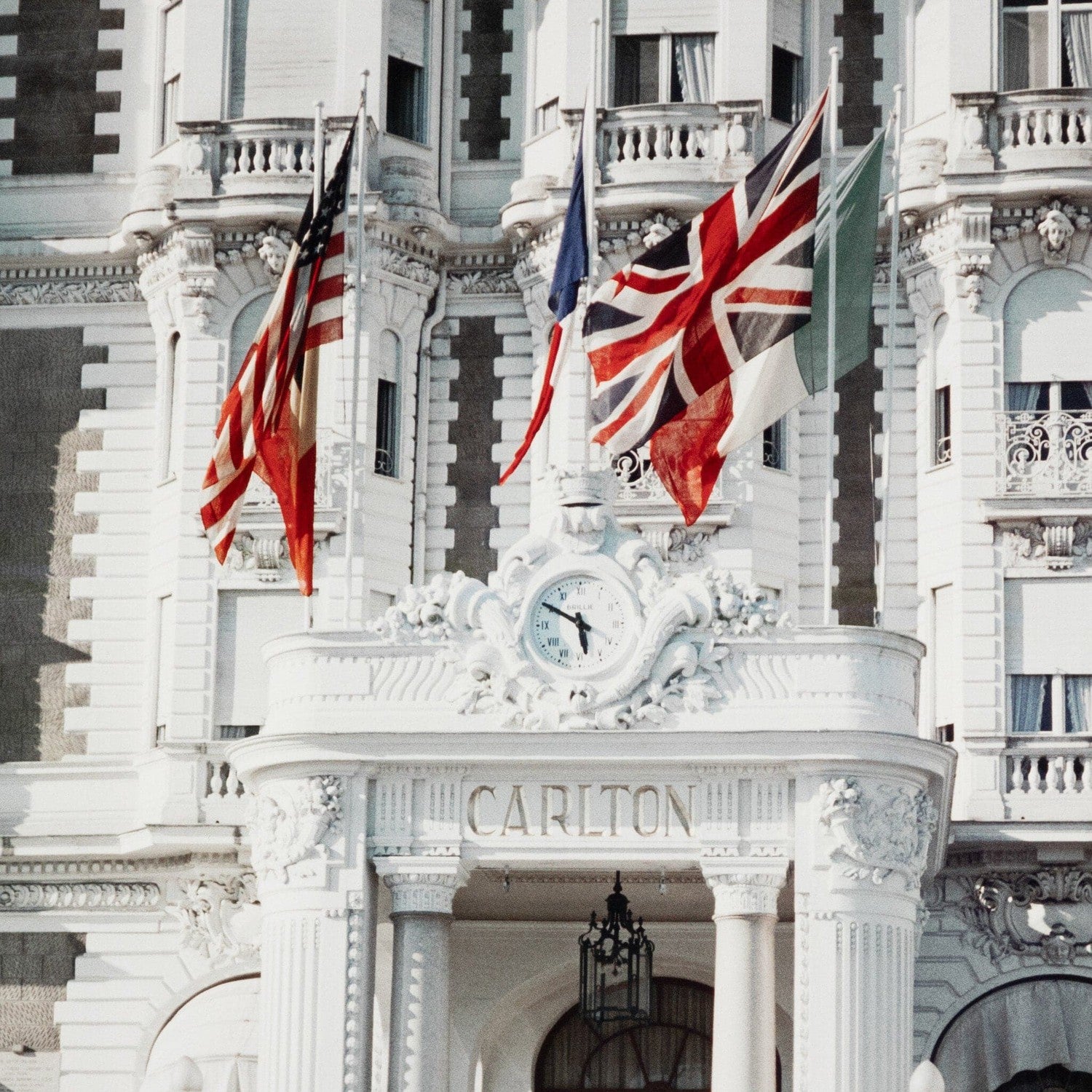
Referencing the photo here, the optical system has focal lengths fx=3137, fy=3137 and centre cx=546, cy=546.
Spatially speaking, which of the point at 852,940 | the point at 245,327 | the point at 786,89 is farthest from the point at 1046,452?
the point at 245,327

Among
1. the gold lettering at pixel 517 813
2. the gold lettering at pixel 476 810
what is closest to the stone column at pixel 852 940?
the gold lettering at pixel 517 813

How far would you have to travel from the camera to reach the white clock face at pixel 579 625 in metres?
33.8

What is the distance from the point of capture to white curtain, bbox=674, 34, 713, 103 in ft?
137

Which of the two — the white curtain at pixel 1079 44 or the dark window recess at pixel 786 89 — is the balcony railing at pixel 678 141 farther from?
the white curtain at pixel 1079 44

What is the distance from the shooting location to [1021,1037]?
38.4 m

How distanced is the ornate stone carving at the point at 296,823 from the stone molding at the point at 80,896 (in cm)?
655

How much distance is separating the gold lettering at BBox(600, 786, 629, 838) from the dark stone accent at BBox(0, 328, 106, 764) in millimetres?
10231

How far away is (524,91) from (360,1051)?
15.1 m

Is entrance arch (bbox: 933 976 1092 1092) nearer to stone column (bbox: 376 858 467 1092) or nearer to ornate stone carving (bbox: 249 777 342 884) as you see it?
stone column (bbox: 376 858 467 1092)

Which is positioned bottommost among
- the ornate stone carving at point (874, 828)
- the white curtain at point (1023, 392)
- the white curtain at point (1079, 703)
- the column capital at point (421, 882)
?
the column capital at point (421, 882)

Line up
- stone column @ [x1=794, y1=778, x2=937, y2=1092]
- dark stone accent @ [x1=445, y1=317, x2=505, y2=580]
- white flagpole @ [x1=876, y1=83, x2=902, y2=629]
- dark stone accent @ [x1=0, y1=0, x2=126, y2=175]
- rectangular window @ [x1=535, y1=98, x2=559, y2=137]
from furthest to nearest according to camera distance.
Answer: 1. dark stone accent @ [x1=0, y1=0, x2=126, y2=175]
2. rectangular window @ [x1=535, y1=98, x2=559, y2=137]
3. dark stone accent @ [x1=445, y1=317, x2=505, y2=580]
4. white flagpole @ [x1=876, y1=83, x2=902, y2=629]
5. stone column @ [x1=794, y1=778, x2=937, y2=1092]

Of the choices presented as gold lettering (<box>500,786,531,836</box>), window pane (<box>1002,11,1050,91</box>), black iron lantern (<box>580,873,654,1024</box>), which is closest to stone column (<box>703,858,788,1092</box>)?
gold lettering (<box>500,786,531,836</box>)

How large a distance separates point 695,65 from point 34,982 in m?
14.8

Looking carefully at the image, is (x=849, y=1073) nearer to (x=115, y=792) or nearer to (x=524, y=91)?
(x=115, y=792)
